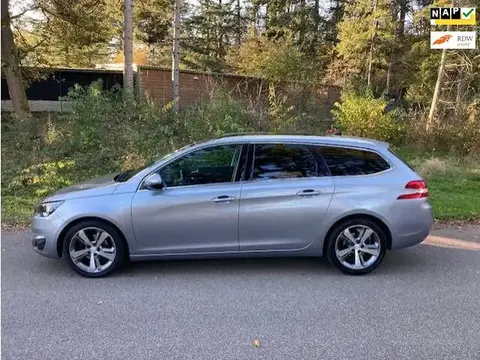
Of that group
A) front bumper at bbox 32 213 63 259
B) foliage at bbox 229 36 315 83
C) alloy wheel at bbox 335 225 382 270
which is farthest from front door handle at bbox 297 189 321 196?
foliage at bbox 229 36 315 83

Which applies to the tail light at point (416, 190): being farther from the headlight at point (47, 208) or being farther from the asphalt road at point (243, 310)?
the headlight at point (47, 208)

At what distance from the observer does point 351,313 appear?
4531 mm

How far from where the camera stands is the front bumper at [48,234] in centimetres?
545

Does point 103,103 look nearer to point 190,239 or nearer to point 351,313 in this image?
point 190,239

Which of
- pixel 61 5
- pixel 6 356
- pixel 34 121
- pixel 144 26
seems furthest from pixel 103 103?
pixel 144 26

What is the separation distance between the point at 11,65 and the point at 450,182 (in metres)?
12.8

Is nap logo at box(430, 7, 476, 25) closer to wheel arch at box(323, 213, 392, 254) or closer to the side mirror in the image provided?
wheel arch at box(323, 213, 392, 254)

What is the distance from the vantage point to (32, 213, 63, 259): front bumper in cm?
545

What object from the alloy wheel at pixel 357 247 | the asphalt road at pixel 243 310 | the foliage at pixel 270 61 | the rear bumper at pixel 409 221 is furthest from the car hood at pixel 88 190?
the foliage at pixel 270 61

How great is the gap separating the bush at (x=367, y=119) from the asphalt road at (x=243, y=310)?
360 inches

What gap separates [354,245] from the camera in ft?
18.4

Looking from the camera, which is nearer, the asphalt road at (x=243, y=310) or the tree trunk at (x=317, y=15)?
the asphalt road at (x=243, y=310)

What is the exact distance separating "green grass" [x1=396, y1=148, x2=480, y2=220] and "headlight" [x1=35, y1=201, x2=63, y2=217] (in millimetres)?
5862

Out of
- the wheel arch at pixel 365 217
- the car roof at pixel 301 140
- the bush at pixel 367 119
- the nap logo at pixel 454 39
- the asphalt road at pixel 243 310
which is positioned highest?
the nap logo at pixel 454 39
